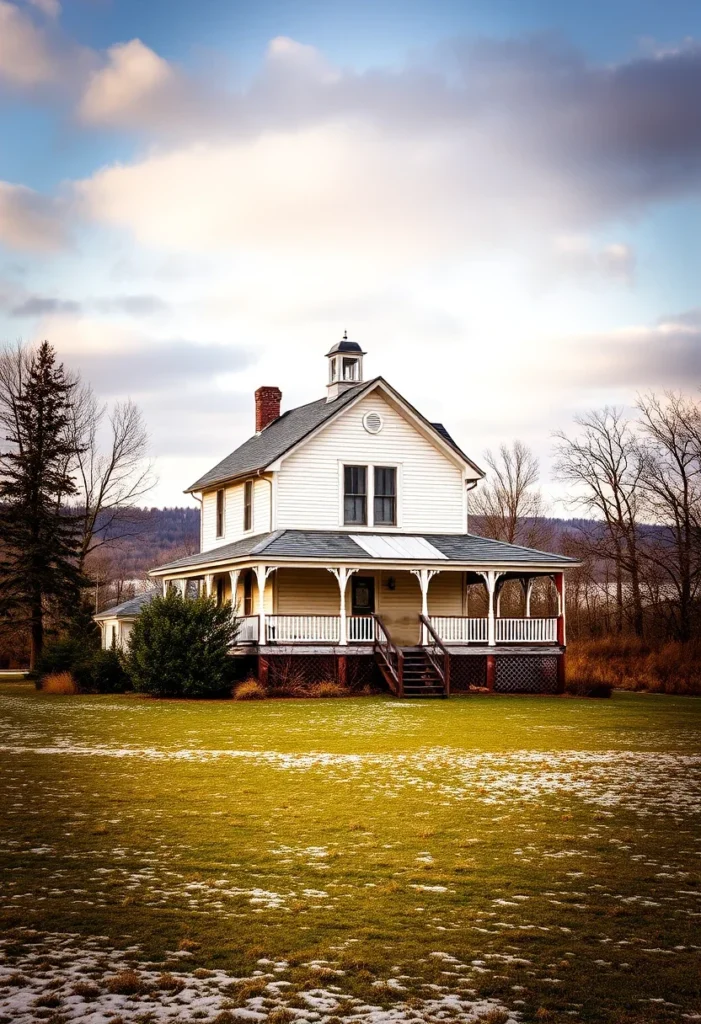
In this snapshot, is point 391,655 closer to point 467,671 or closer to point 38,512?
point 467,671

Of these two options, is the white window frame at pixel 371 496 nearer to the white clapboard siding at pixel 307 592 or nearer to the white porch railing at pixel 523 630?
the white clapboard siding at pixel 307 592

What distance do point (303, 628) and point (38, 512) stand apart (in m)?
20.0

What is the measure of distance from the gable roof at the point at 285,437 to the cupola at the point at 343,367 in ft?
1.81

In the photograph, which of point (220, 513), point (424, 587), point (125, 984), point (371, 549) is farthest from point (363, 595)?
point (125, 984)

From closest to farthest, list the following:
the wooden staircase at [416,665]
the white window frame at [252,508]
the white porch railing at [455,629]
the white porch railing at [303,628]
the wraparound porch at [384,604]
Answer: the wooden staircase at [416,665] → the wraparound porch at [384,604] → the white porch railing at [303,628] → the white porch railing at [455,629] → the white window frame at [252,508]

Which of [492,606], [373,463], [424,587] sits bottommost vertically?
[492,606]

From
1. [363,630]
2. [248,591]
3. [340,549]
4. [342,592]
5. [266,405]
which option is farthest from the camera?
[266,405]

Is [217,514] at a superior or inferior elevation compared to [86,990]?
superior

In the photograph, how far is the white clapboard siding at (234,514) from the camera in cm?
3659

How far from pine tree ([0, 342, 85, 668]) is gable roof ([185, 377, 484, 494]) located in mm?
7964

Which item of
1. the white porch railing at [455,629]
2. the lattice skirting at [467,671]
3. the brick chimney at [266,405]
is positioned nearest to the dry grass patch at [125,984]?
the lattice skirting at [467,671]

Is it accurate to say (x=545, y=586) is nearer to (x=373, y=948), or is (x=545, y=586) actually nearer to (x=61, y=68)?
(x=61, y=68)

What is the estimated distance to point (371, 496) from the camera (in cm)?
3653

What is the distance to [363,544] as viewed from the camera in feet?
112
